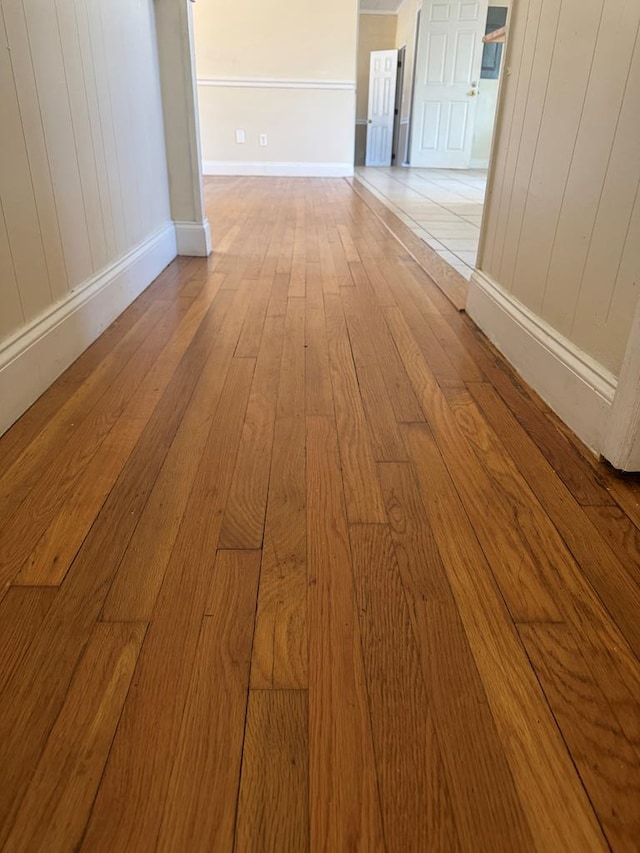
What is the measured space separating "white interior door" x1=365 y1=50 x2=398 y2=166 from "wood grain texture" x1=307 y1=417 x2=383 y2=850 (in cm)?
933

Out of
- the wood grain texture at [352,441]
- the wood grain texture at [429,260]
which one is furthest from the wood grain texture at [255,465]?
the wood grain texture at [429,260]

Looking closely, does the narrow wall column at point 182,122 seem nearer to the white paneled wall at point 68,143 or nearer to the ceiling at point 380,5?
the white paneled wall at point 68,143

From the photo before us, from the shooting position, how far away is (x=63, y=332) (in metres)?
1.62

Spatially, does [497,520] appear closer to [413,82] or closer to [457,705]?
[457,705]

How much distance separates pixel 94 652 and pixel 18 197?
1.12 metres

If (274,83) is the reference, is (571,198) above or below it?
below

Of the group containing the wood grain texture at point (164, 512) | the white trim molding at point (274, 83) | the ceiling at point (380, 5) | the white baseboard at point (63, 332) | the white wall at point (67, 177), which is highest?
the ceiling at point (380, 5)

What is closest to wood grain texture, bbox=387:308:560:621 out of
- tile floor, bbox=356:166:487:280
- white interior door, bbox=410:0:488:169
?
tile floor, bbox=356:166:487:280

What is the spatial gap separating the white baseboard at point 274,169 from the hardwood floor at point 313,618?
6.36 metres

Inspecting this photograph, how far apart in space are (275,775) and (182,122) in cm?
284

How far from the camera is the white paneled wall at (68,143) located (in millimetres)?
1357

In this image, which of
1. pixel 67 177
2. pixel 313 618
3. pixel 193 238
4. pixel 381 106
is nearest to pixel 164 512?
pixel 313 618

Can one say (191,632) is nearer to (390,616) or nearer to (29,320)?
(390,616)

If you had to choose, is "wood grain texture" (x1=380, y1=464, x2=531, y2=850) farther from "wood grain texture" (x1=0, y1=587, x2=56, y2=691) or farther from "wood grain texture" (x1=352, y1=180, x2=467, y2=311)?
"wood grain texture" (x1=352, y1=180, x2=467, y2=311)
